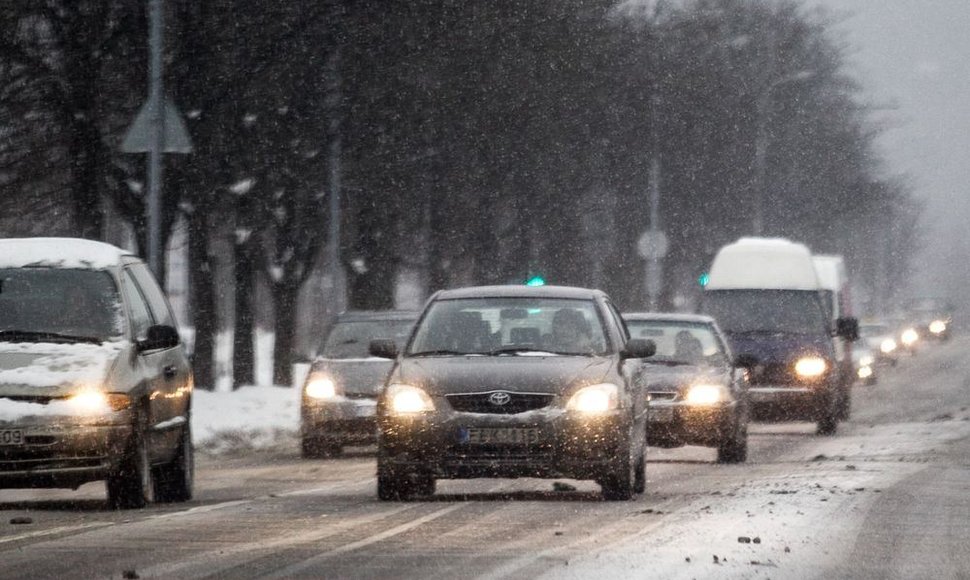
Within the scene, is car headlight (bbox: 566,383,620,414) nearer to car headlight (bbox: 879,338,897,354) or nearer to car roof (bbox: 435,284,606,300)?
car roof (bbox: 435,284,606,300)

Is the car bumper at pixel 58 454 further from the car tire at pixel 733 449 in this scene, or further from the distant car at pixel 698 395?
the car tire at pixel 733 449

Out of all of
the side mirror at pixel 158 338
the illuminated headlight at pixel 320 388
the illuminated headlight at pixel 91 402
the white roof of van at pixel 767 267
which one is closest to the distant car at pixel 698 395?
the illuminated headlight at pixel 320 388

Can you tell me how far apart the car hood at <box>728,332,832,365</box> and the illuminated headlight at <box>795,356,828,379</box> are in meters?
0.08

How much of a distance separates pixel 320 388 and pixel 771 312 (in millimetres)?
8483

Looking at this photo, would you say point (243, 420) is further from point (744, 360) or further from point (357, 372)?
point (744, 360)

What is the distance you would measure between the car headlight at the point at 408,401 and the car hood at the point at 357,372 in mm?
7679

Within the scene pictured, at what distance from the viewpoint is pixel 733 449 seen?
22.0 metres

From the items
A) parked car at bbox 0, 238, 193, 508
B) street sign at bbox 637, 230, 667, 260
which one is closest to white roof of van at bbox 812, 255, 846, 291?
street sign at bbox 637, 230, 667, 260

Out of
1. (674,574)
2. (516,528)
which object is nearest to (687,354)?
(516,528)

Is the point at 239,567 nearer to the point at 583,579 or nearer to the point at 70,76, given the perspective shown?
the point at 583,579

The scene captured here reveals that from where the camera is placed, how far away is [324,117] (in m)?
31.9

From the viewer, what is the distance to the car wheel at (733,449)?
71.7ft

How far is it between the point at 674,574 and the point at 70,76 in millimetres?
17268

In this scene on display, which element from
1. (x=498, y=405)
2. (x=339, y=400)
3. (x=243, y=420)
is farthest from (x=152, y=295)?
(x=243, y=420)
